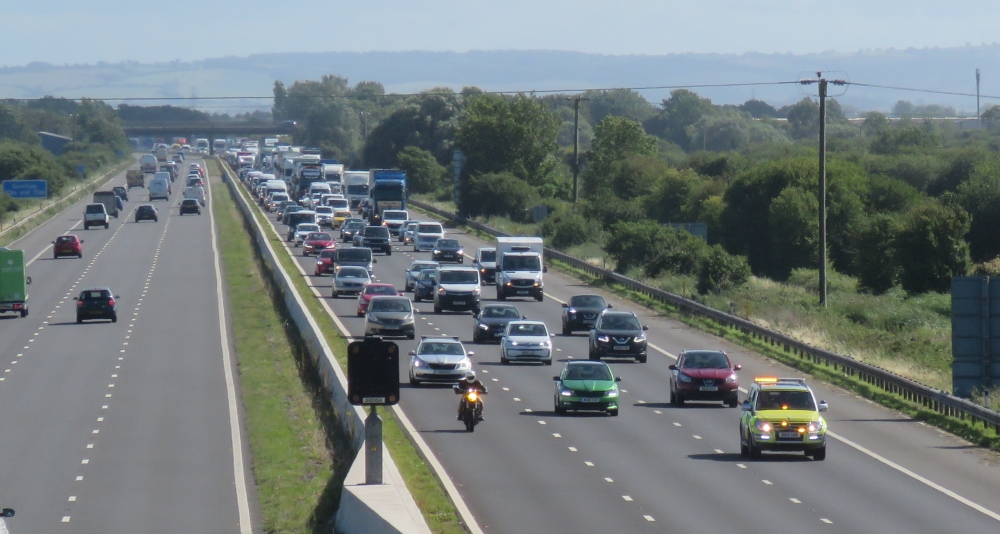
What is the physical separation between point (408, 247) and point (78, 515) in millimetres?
62546

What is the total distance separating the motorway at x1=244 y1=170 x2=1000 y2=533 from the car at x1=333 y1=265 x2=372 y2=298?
64.3 feet

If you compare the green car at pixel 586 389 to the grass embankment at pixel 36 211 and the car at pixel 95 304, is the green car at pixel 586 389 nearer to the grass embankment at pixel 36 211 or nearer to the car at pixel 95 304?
the car at pixel 95 304

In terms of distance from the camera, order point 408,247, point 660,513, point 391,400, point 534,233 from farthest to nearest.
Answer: point 534,233, point 408,247, point 660,513, point 391,400

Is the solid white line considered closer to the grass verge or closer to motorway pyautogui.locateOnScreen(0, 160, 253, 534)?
motorway pyautogui.locateOnScreen(0, 160, 253, 534)

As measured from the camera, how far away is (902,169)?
95.4m

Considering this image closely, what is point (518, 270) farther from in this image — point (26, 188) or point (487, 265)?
point (26, 188)

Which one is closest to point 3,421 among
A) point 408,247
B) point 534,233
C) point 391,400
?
point 391,400

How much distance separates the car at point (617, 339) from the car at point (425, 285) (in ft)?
54.8

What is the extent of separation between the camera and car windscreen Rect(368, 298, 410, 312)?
44.0 m

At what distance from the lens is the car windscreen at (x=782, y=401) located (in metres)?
24.9

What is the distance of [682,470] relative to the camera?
77.3 ft

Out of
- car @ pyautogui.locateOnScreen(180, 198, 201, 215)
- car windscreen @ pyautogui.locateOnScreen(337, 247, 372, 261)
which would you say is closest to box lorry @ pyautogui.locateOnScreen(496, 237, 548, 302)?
car windscreen @ pyautogui.locateOnScreen(337, 247, 372, 261)

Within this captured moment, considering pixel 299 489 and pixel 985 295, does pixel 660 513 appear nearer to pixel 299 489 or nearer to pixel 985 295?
pixel 299 489

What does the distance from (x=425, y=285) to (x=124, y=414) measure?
2558 cm
